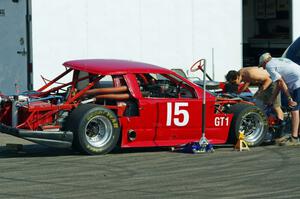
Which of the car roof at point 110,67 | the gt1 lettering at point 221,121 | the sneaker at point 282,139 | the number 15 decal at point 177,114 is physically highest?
the car roof at point 110,67

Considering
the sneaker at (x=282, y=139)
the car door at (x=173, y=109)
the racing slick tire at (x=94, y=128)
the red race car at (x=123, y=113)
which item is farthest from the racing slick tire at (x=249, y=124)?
the racing slick tire at (x=94, y=128)

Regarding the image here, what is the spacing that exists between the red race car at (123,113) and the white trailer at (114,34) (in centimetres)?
398

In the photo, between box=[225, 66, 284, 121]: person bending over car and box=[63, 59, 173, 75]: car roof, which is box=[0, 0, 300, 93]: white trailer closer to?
box=[63, 59, 173, 75]: car roof

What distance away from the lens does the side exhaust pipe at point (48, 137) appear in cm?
1106

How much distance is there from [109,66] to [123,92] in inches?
17.5

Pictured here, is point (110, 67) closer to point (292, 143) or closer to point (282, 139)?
point (282, 139)

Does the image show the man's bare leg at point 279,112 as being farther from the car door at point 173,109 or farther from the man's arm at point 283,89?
the car door at point 173,109

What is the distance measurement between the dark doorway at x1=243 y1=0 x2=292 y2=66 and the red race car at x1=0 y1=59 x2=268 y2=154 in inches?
516

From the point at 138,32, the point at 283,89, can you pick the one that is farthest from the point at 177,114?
the point at 138,32

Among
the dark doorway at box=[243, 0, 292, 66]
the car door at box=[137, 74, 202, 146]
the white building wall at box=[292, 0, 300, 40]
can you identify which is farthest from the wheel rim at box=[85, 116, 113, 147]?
the dark doorway at box=[243, 0, 292, 66]

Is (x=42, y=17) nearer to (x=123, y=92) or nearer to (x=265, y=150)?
(x=123, y=92)

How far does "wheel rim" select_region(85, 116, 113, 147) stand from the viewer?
448 inches

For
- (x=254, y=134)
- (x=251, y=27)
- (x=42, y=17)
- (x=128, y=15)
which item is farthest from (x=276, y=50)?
(x=254, y=134)

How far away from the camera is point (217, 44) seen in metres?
19.1
